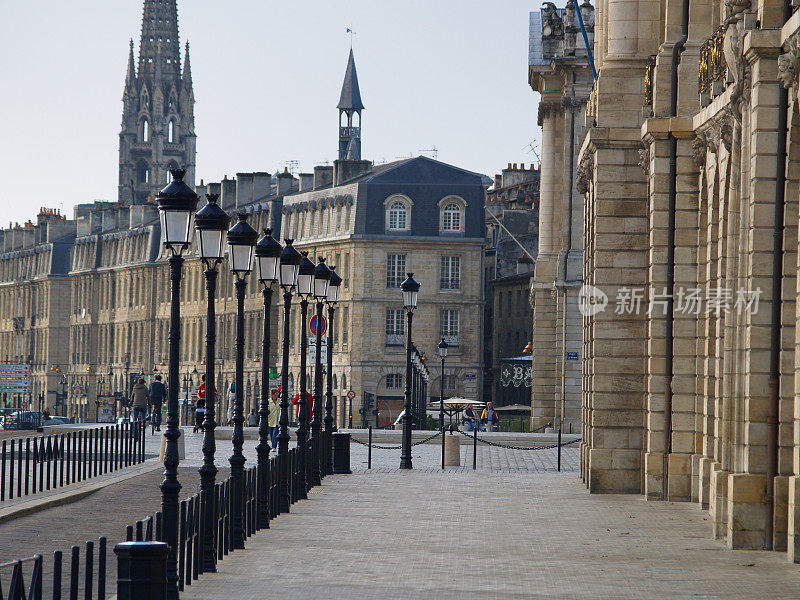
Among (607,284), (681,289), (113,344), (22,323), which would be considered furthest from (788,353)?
(22,323)

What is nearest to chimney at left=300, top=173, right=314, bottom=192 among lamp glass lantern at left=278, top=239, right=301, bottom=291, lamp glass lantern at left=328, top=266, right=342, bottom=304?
lamp glass lantern at left=328, top=266, right=342, bottom=304

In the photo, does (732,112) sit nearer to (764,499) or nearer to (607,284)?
(764,499)

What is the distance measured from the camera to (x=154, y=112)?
163 m

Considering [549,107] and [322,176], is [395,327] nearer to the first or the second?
[322,176]

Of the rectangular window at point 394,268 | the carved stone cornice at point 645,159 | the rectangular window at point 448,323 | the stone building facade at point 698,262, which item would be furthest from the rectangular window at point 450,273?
the carved stone cornice at point 645,159

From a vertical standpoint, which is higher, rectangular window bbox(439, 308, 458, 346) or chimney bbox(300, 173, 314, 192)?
chimney bbox(300, 173, 314, 192)

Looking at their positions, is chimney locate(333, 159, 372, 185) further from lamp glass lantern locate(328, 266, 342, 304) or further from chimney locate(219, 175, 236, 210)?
lamp glass lantern locate(328, 266, 342, 304)

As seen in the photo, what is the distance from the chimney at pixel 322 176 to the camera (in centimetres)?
10562

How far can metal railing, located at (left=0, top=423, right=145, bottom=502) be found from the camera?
2620cm

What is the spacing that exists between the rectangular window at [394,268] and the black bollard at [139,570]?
86.4 m

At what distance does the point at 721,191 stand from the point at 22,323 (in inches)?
5413

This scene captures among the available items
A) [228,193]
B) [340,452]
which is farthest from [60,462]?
[228,193]

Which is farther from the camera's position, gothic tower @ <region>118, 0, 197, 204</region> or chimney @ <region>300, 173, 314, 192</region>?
gothic tower @ <region>118, 0, 197, 204</region>

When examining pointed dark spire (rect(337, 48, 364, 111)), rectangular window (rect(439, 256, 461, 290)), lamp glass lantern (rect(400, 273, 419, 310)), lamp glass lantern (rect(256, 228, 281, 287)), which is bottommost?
lamp glass lantern (rect(400, 273, 419, 310))
